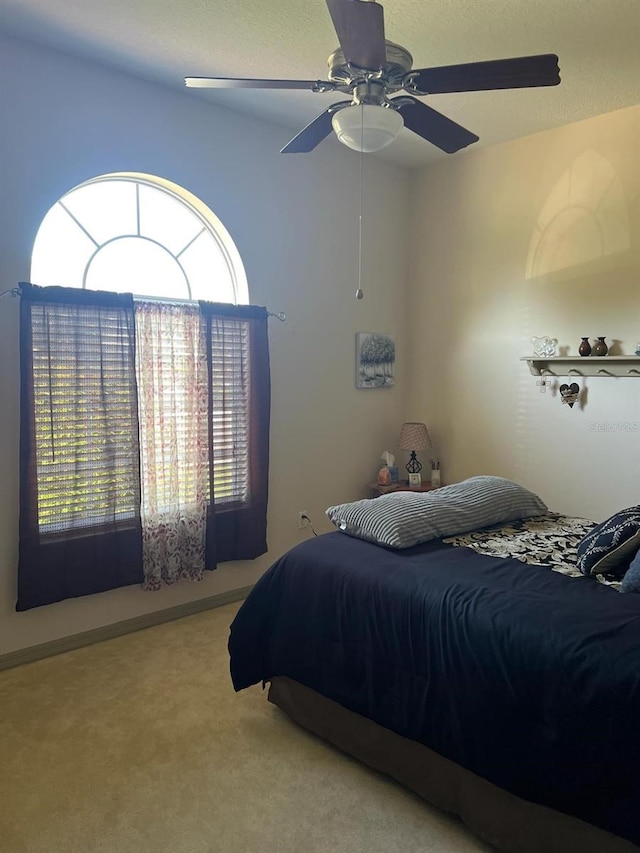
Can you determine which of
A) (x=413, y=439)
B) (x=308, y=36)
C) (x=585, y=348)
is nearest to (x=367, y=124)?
(x=308, y=36)

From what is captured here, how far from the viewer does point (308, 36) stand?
2828 mm

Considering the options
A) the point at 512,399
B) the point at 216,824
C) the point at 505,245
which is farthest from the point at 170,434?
the point at 505,245

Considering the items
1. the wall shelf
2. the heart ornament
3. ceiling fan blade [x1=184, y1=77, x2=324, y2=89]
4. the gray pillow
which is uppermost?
ceiling fan blade [x1=184, y1=77, x2=324, y2=89]

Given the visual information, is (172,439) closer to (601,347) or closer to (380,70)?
(380,70)

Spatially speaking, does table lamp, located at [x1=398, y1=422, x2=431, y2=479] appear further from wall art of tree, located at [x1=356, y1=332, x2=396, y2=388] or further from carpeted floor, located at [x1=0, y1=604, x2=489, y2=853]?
carpeted floor, located at [x1=0, y1=604, x2=489, y2=853]

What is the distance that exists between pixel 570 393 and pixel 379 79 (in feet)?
8.16

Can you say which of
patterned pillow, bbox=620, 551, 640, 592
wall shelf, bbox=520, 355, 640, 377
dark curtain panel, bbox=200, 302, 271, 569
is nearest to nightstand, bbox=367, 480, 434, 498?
dark curtain panel, bbox=200, 302, 271, 569

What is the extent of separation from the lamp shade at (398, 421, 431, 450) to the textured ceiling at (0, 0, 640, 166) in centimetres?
213

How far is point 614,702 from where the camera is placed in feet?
5.32

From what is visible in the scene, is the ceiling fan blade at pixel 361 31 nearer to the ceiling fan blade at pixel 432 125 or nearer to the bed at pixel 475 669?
the ceiling fan blade at pixel 432 125

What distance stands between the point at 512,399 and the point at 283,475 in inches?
64.9

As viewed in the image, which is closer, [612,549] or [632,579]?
[632,579]

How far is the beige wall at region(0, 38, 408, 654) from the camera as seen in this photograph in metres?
2.99

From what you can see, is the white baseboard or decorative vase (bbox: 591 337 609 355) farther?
decorative vase (bbox: 591 337 609 355)
